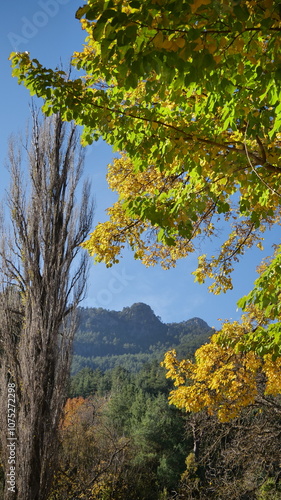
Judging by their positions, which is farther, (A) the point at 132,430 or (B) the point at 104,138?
(A) the point at 132,430

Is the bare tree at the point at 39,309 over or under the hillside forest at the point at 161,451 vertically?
over

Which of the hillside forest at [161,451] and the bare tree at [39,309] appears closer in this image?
the bare tree at [39,309]

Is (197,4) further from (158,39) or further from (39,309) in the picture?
(39,309)

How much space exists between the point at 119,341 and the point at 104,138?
201 m

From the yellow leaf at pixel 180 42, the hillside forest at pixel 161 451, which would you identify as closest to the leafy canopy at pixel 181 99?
the yellow leaf at pixel 180 42

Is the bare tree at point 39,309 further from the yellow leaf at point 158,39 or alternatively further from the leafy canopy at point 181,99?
the yellow leaf at point 158,39

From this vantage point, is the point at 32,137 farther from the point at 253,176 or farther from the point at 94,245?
the point at 253,176

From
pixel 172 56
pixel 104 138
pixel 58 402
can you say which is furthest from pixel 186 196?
pixel 58 402

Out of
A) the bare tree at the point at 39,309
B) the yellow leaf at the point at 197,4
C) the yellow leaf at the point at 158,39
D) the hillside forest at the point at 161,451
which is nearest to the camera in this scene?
the yellow leaf at the point at 197,4

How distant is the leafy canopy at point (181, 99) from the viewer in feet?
6.34

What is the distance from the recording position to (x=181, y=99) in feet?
10.6

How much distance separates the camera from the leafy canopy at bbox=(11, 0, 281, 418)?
6.34 feet

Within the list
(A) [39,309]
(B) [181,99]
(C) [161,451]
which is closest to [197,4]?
(B) [181,99]

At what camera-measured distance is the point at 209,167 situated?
400 cm
